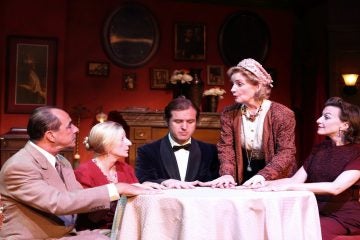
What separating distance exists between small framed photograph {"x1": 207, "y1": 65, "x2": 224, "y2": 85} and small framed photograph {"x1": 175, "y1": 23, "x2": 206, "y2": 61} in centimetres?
22

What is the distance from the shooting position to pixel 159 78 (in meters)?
7.50

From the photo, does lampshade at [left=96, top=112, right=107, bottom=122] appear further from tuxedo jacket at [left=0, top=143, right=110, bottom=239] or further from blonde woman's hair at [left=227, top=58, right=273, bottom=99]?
tuxedo jacket at [left=0, top=143, right=110, bottom=239]

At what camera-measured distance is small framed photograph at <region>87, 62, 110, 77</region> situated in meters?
7.27

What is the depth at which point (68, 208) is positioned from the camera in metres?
2.46

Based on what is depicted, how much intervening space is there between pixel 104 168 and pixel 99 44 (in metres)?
4.29

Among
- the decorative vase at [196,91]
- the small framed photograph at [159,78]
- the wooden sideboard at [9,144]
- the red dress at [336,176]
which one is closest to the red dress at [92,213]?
the red dress at [336,176]

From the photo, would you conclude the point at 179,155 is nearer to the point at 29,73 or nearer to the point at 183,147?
the point at 183,147

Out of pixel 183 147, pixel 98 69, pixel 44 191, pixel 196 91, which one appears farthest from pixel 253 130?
pixel 98 69

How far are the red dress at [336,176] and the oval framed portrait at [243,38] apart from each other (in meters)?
4.72

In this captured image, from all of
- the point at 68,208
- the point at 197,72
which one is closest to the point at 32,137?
the point at 68,208

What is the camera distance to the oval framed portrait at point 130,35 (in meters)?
7.35

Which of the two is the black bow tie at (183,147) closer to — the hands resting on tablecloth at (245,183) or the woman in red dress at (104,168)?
the woman in red dress at (104,168)

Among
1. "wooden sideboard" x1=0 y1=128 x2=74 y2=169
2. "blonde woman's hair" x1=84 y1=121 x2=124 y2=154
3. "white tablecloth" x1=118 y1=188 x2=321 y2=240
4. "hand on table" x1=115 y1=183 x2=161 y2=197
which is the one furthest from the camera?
"wooden sideboard" x1=0 y1=128 x2=74 y2=169

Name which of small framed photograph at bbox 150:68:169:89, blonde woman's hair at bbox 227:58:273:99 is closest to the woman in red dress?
blonde woman's hair at bbox 227:58:273:99
